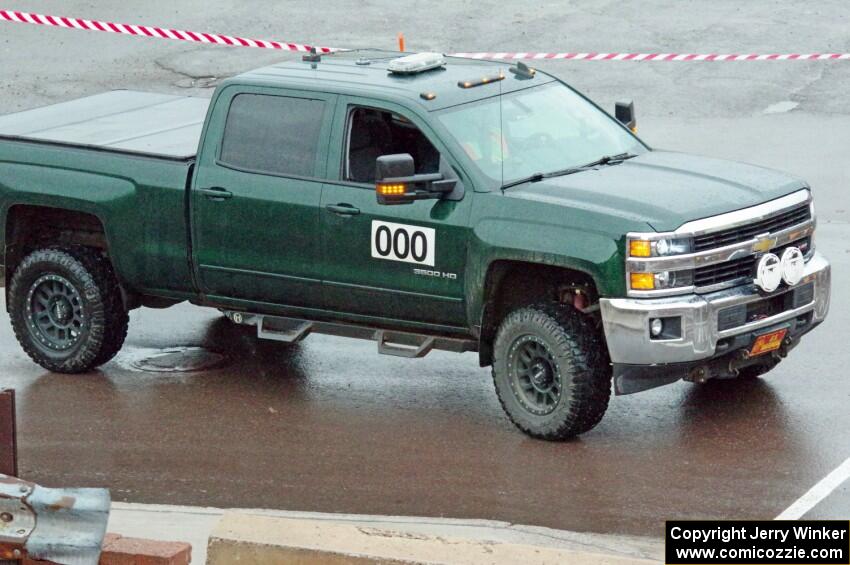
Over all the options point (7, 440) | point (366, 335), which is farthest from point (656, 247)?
point (7, 440)

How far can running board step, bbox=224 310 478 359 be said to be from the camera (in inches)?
382

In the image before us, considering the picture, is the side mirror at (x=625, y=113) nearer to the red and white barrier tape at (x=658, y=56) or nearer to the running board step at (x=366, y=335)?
the running board step at (x=366, y=335)

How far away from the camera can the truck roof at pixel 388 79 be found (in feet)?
32.0

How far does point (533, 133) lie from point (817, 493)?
9.21ft

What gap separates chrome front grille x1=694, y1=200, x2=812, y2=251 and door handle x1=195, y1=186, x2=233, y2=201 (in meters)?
2.94

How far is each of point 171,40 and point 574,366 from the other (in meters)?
13.3

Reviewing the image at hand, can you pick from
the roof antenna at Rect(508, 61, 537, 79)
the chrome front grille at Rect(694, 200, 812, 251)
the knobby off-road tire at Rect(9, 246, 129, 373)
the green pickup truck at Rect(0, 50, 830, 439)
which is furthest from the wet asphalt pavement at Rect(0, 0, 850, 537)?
the roof antenna at Rect(508, 61, 537, 79)

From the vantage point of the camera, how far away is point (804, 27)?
67.8ft

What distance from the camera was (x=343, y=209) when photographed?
9.62 metres

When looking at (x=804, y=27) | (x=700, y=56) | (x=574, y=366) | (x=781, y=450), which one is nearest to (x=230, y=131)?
(x=574, y=366)

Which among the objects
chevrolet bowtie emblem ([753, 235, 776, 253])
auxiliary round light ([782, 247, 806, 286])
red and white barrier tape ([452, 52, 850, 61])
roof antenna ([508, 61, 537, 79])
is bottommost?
red and white barrier tape ([452, 52, 850, 61])

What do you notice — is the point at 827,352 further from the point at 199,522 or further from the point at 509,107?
the point at 199,522

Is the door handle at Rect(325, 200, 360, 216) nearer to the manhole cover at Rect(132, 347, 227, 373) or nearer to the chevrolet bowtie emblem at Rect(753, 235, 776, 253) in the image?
the manhole cover at Rect(132, 347, 227, 373)

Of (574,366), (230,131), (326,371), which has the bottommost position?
(326,371)
